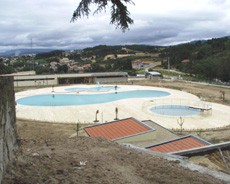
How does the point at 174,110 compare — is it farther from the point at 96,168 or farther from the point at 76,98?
the point at 96,168

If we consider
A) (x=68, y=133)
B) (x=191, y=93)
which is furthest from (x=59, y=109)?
(x=191, y=93)

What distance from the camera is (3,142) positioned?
3244 millimetres

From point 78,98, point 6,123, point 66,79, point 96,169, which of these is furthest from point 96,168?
point 66,79

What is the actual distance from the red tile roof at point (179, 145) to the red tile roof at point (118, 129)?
2159mm

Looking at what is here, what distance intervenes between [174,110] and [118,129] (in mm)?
10216

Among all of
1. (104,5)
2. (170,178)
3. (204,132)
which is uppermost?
(104,5)

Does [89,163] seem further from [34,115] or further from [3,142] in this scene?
[34,115]

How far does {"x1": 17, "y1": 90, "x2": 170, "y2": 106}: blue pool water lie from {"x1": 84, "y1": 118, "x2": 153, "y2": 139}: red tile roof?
11.8 metres

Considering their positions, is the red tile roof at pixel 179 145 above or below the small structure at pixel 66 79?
below

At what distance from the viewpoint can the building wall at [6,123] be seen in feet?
10.5

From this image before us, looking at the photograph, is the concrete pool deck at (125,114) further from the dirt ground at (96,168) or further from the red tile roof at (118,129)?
the dirt ground at (96,168)

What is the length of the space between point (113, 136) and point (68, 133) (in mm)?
3823

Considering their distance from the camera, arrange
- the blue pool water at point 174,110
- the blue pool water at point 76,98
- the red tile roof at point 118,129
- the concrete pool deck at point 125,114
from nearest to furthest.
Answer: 1. the red tile roof at point 118,129
2. the concrete pool deck at point 125,114
3. the blue pool water at point 174,110
4. the blue pool water at point 76,98

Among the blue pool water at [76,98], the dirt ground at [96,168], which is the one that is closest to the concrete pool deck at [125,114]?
the blue pool water at [76,98]
